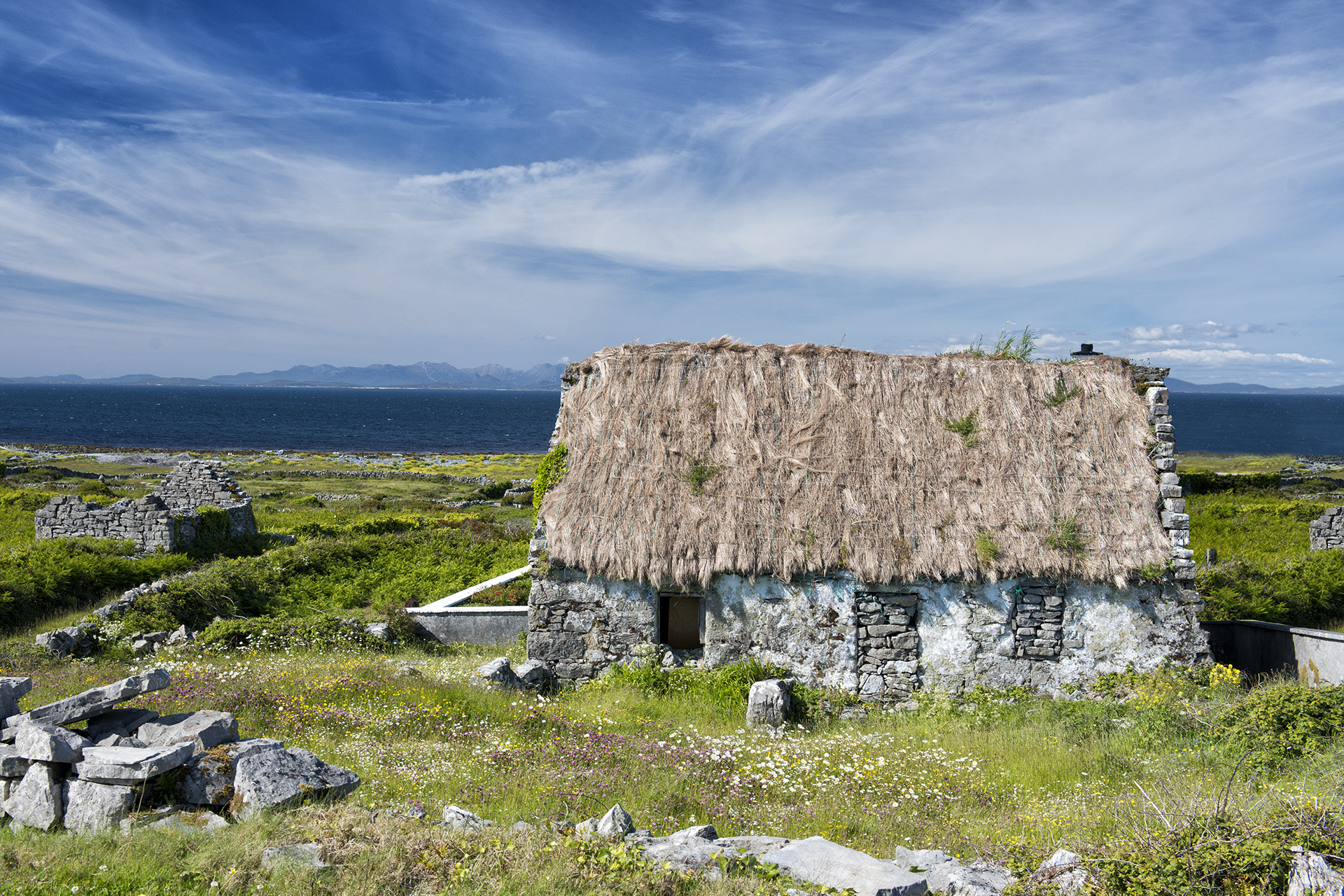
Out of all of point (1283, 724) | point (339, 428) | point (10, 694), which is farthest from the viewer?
point (339, 428)

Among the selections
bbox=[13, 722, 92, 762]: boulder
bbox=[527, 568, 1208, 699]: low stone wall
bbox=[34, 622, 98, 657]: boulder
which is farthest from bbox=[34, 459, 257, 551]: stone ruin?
bbox=[527, 568, 1208, 699]: low stone wall

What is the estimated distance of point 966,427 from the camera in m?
13.8

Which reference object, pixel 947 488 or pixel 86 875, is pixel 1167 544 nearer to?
pixel 947 488

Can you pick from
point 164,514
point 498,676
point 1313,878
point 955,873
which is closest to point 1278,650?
point 1313,878

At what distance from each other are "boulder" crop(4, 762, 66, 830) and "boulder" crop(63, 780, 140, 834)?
0.31ft

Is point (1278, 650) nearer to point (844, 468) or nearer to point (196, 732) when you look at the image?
point (844, 468)

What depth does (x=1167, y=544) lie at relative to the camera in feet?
40.4

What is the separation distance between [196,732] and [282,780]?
129cm

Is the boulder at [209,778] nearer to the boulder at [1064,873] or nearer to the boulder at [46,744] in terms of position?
the boulder at [46,744]

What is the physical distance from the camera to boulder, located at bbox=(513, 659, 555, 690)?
12266 millimetres

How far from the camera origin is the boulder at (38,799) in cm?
647

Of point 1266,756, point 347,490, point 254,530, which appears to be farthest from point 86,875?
point 347,490

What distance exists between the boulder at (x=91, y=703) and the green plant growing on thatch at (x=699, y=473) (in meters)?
8.23

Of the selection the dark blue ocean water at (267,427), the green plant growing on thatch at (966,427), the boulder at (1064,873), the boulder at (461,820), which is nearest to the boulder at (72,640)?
the boulder at (461,820)
